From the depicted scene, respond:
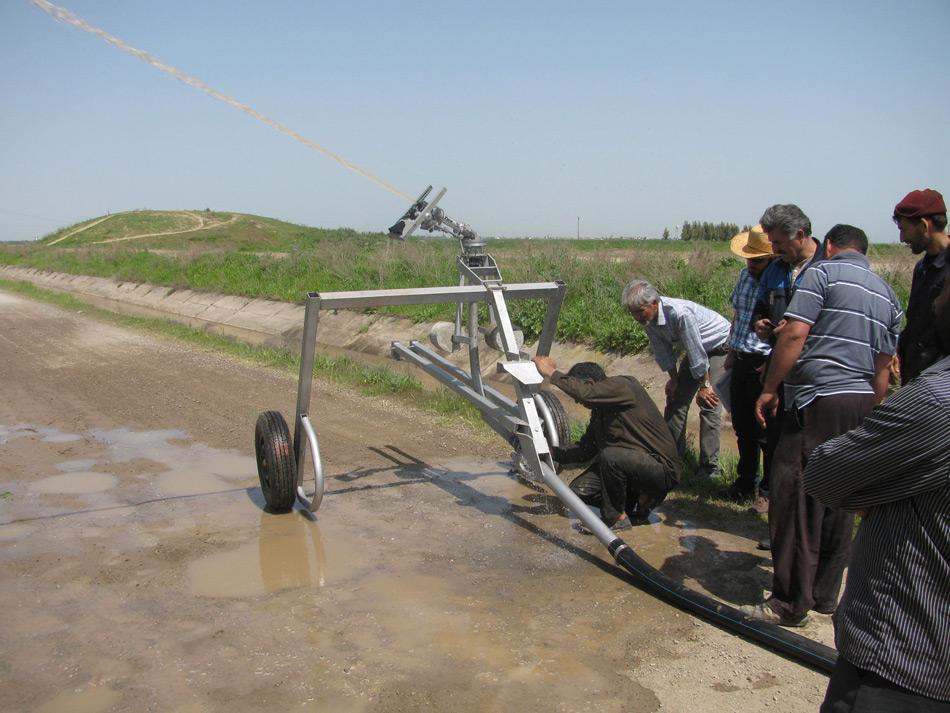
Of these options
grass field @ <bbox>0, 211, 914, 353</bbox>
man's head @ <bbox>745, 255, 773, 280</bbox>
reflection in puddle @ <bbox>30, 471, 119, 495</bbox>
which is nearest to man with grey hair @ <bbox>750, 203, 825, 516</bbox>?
man's head @ <bbox>745, 255, 773, 280</bbox>

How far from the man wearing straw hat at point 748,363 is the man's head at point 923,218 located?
1.31 metres

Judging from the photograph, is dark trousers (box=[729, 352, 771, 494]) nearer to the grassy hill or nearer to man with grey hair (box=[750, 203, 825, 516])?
man with grey hair (box=[750, 203, 825, 516])

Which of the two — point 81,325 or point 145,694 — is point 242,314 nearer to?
point 81,325

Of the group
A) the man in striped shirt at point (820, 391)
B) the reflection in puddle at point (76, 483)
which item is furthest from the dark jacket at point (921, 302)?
the reflection in puddle at point (76, 483)

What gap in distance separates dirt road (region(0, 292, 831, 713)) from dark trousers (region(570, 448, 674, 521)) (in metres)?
0.25

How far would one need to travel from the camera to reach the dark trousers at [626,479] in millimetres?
4941

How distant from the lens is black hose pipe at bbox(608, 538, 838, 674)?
3379 mm

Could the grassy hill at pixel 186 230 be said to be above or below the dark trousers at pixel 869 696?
above

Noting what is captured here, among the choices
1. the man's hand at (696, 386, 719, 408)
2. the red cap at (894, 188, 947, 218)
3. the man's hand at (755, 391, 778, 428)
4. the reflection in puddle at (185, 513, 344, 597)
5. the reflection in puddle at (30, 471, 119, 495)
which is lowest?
the reflection in puddle at (185, 513, 344, 597)

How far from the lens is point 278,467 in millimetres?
5344

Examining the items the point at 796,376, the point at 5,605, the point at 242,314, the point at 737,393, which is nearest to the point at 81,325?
the point at 242,314

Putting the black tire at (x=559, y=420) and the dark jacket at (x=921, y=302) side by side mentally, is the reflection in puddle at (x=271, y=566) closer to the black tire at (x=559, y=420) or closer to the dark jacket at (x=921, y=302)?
the black tire at (x=559, y=420)

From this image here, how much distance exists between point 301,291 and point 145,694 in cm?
1625

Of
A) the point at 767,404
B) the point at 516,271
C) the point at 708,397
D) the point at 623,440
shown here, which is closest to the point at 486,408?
the point at 623,440
